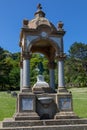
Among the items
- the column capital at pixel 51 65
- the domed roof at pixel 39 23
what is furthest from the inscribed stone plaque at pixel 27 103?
the domed roof at pixel 39 23

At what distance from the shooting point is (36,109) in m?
13.3

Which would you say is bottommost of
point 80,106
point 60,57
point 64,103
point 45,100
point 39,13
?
point 80,106

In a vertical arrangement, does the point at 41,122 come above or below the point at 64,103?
below

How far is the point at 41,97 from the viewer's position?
13.5m

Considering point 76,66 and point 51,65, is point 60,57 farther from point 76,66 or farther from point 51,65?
point 76,66

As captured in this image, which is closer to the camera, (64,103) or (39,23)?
(64,103)

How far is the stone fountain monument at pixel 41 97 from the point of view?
12281 millimetres

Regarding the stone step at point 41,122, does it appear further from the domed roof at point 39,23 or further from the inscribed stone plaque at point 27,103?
the domed roof at point 39,23

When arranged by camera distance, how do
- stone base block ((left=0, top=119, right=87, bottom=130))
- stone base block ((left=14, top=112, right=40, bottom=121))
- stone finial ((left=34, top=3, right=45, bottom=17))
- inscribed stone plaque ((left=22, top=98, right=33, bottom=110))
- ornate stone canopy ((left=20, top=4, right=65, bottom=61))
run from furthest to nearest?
stone finial ((left=34, top=3, right=45, bottom=17))
ornate stone canopy ((left=20, top=4, right=65, bottom=61))
inscribed stone plaque ((left=22, top=98, right=33, bottom=110))
stone base block ((left=14, top=112, right=40, bottom=121))
stone base block ((left=0, top=119, right=87, bottom=130))

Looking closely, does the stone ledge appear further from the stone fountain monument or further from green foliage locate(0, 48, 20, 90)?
green foliage locate(0, 48, 20, 90)

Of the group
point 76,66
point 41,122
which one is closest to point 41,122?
point 41,122

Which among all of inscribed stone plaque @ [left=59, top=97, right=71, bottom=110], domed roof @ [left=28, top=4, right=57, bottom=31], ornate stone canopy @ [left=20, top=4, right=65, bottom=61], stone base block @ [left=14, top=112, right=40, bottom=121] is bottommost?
stone base block @ [left=14, top=112, right=40, bottom=121]

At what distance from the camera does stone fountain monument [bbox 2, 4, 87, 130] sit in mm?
12281

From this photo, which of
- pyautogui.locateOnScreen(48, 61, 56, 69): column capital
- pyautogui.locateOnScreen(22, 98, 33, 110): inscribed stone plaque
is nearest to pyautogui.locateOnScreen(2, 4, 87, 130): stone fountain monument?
pyautogui.locateOnScreen(22, 98, 33, 110): inscribed stone plaque
